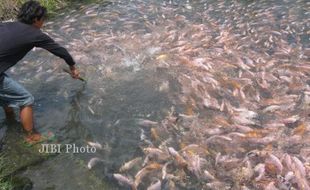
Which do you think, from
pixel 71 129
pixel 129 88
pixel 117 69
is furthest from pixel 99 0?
pixel 71 129

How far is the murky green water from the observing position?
600 centimetres

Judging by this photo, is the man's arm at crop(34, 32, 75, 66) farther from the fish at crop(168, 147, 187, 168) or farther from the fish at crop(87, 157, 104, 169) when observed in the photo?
the fish at crop(168, 147, 187, 168)

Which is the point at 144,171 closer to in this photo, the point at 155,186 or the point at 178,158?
the point at 155,186

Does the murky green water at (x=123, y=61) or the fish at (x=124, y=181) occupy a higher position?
the murky green water at (x=123, y=61)

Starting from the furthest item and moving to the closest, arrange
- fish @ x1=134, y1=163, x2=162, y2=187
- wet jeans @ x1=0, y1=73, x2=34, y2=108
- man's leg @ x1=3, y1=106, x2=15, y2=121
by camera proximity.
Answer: man's leg @ x1=3, y1=106, x2=15, y2=121, wet jeans @ x1=0, y1=73, x2=34, y2=108, fish @ x1=134, y1=163, x2=162, y2=187

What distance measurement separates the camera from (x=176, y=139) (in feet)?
19.7

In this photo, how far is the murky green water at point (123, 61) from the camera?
6.00 m

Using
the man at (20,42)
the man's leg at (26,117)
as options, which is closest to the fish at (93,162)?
the man's leg at (26,117)

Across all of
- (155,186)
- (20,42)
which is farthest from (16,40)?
(155,186)

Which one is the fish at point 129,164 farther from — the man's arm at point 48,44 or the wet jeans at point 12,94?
the man's arm at point 48,44

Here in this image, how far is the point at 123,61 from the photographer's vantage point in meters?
8.62

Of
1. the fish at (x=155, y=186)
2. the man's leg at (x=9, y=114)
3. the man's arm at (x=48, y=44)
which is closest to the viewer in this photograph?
the fish at (x=155, y=186)

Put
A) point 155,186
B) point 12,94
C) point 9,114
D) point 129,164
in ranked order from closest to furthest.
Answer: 1. point 155,186
2. point 129,164
3. point 12,94
4. point 9,114

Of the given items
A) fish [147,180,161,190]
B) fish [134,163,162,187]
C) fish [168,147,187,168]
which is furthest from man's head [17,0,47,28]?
fish [147,180,161,190]
